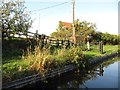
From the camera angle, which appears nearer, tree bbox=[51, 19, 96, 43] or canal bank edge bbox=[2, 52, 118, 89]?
canal bank edge bbox=[2, 52, 118, 89]

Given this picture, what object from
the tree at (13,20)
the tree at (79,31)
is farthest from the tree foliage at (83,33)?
the tree at (13,20)

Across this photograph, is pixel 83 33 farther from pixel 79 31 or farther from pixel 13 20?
pixel 13 20

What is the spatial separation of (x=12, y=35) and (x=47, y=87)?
10.3 meters

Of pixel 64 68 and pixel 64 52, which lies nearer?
pixel 64 68

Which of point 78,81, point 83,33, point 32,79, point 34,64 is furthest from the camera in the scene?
point 83,33

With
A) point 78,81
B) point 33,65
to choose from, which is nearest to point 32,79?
point 33,65

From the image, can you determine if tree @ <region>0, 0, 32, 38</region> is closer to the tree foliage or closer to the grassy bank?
the grassy bank

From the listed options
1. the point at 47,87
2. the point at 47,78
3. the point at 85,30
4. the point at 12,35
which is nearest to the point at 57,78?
the point at 47,78

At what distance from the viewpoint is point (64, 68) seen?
1498cm

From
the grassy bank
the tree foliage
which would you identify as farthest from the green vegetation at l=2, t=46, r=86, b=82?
the tree foliage

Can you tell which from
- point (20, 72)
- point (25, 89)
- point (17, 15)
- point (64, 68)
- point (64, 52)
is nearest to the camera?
point (25, 89)

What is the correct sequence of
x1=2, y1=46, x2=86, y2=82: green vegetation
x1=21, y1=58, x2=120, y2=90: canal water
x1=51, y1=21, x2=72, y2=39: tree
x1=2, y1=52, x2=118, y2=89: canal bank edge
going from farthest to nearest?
x1=51, y1=21, x2=72, y2=39: tree
x1=21, y1=58, x2=120, y2=90: canal water
x1=2, y1=46, x2=86, y2=82: green vegetation
x1=2, y1=52, x2=118, y2=89: canal bank edge

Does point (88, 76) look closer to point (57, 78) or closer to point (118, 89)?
point (57, 78)

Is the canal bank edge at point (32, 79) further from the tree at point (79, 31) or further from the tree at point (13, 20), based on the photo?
the tree at point (79, 31)
